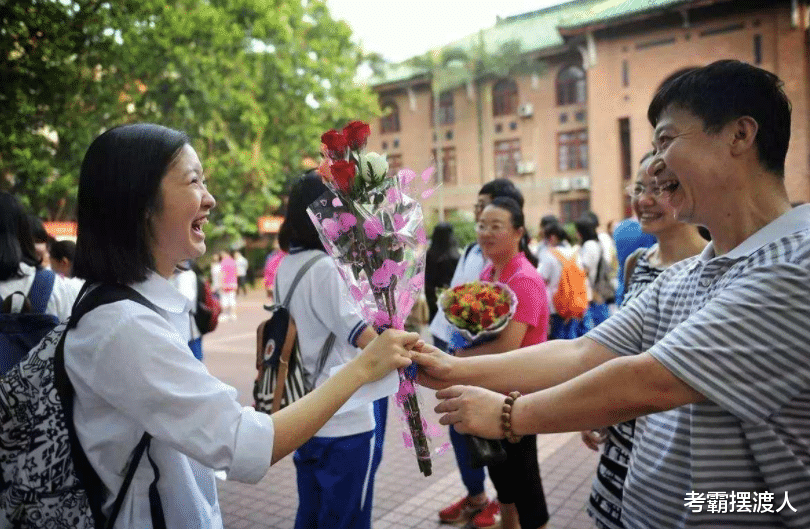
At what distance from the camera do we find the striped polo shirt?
1.41m

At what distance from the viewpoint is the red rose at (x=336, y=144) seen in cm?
203

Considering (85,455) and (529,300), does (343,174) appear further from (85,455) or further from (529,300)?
(529,300)

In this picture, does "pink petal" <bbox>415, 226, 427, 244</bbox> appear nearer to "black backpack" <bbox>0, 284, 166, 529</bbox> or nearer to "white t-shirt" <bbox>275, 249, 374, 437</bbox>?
"white t-shirt" <bbox>275, 249, 374, 437</bbox>

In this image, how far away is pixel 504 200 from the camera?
3.94 meters

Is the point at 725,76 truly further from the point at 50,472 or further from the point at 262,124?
the point at 262,124

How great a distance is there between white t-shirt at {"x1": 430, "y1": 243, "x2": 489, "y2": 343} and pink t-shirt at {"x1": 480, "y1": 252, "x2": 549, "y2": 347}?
0.54 m

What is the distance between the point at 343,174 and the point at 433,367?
773mm

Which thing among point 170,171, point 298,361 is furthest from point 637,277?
point 170,171

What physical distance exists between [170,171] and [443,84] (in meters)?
27.8

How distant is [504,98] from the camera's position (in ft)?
92.7

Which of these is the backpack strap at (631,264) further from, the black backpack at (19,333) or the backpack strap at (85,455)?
the black backpack at (19,333)

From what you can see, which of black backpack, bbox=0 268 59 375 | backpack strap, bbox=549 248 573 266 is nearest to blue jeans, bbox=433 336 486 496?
black backpack, bbox=0 268 59 375

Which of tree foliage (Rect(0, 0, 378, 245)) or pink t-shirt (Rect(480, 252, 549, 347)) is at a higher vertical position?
tree foliage (Rect(0, 0, 378, 245))

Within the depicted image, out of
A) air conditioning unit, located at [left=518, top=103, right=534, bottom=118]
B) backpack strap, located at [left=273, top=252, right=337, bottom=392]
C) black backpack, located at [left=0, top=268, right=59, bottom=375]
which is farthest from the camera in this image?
air conditioning unit, located at [left=518, top=103, right=534, bottom=118]
